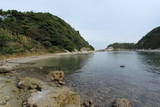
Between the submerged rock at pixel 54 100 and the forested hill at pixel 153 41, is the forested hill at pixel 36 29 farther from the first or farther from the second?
the forested hill at pixel 153 41

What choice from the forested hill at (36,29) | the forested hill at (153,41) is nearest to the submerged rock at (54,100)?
the forested hill at (36,29)

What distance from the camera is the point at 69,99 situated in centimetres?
1075

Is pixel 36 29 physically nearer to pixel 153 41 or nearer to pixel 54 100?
pixel 54 100

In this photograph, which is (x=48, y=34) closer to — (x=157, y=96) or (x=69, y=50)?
(x=69, y=50)

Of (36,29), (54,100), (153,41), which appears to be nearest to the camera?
(54,100)

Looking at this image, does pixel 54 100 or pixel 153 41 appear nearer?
pixel 54 100

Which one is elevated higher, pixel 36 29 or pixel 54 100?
pixel 36 29

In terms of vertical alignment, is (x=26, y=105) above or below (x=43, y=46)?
below

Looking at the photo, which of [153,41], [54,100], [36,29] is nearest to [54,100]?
[54,100]

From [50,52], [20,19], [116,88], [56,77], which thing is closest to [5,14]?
[20,19]

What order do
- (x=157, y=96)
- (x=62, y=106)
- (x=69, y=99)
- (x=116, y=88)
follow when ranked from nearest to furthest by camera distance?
1. (x=62, y=106)
2. (x=69, y=99)
3. (x=157, y=96)
4. (x=116, y=88)

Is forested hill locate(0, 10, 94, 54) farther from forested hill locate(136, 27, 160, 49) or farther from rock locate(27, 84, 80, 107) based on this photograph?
forested hill locate(136, 27, 160, 49)

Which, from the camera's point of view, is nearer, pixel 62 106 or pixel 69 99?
pixel 62 106

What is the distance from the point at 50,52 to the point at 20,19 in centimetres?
3484
